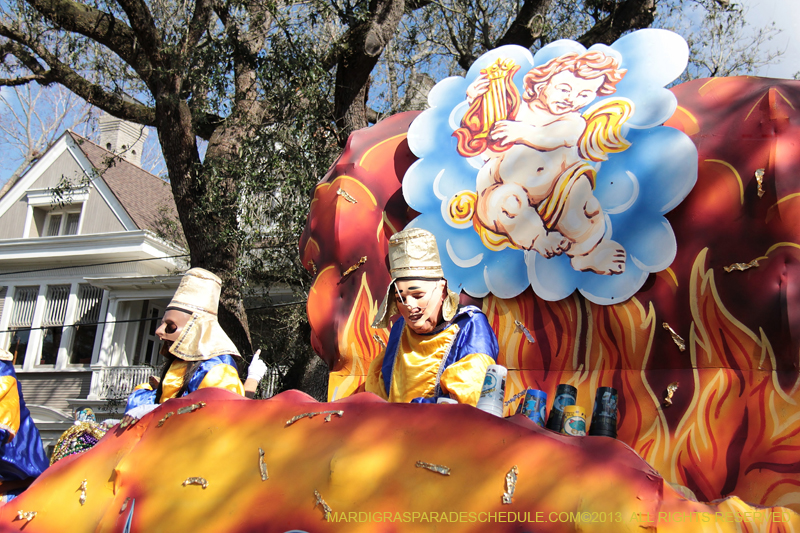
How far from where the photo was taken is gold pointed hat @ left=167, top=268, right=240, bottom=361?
12.5 ft

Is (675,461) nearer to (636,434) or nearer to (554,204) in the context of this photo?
(636,434)

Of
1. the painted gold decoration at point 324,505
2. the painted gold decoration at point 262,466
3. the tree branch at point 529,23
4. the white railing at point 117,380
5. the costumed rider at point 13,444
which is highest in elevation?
the tree branch at point 529,23

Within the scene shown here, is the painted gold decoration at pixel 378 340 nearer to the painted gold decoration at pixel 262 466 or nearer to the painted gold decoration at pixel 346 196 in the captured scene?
the painted gold decoration at pixel 346 196

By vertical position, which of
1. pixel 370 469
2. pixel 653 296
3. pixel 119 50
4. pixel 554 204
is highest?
pixel 119 50

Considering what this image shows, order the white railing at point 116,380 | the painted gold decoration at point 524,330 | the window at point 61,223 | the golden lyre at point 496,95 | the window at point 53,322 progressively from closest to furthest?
the painted gold decoration at point 524,330 < the golden lyre at point 496,95 < the white railing at point 116,380 < the window at point 53,322 < the window at point 61,223

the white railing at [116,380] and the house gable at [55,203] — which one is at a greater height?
the house gable at [55,203]

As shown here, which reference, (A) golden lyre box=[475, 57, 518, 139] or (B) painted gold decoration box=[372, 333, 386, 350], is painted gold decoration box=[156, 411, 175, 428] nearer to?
(B) painted gold decoration box=[372, 333, 386, 350]

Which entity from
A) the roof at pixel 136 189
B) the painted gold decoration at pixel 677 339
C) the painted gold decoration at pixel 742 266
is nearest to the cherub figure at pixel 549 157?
the painted gold decoration at pixel 677 339

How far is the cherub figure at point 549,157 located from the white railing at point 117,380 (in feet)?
36.4

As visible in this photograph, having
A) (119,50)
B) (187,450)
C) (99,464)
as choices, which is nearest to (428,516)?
(187,450)

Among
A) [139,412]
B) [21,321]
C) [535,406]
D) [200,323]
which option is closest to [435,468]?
[535,406]

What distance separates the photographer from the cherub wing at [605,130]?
354 cm

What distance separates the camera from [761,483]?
2824 mm

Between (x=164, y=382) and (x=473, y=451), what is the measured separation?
2.28m
